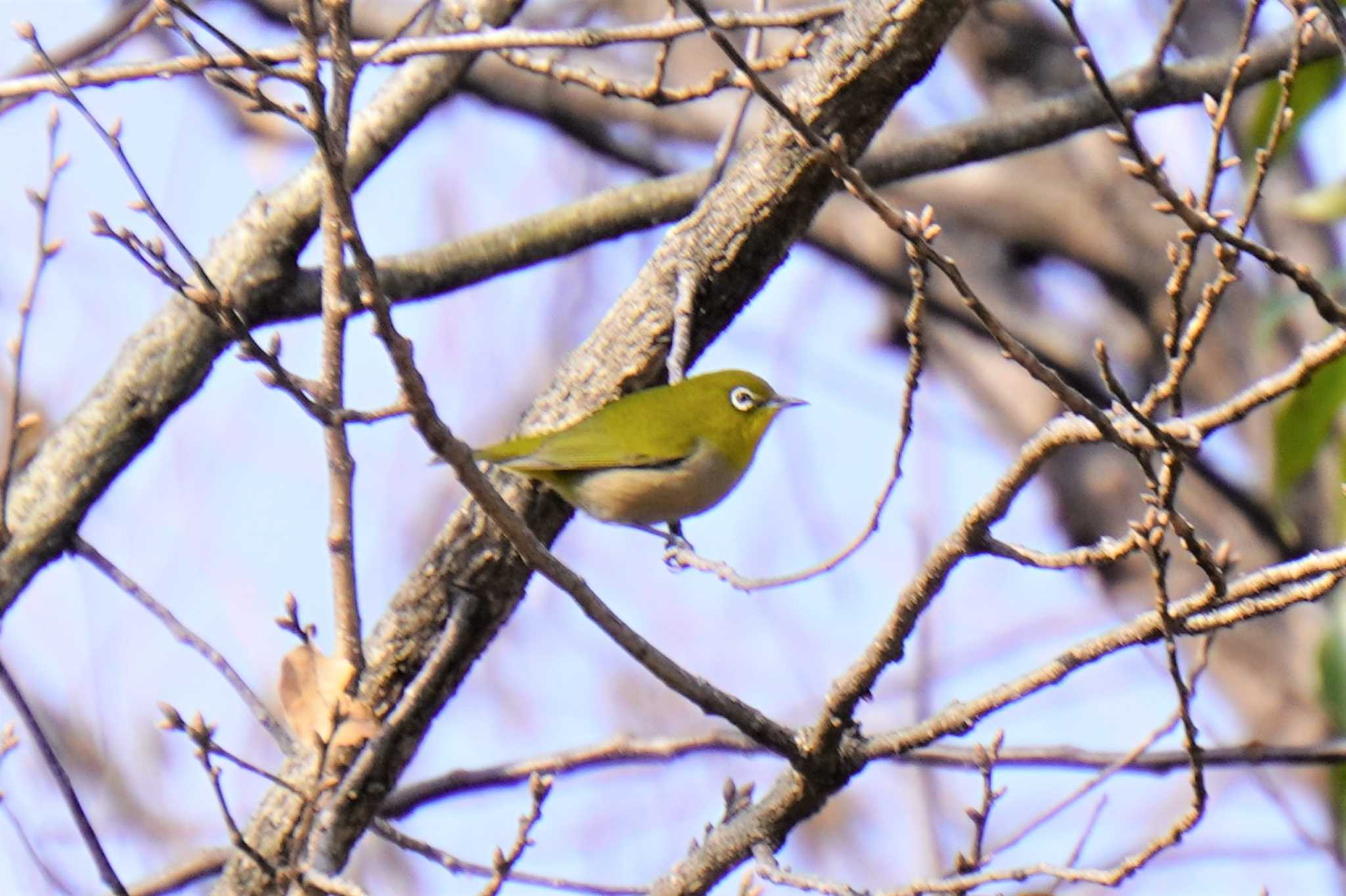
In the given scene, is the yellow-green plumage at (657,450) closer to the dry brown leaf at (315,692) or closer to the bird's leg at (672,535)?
the bird's leg at (672,535)

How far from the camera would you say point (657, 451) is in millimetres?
4430

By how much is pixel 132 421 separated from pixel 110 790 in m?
4.27

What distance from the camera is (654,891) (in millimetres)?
2973

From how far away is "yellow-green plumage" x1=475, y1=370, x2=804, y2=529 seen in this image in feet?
12.6

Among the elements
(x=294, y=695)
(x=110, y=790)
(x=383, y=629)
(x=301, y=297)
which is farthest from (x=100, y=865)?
(x=110, y=790)

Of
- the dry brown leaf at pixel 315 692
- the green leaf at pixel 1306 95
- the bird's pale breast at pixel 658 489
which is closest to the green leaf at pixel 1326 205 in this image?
the green leaf at pixel 1306 95

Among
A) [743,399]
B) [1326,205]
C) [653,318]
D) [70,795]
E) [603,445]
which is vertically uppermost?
[1326,205]

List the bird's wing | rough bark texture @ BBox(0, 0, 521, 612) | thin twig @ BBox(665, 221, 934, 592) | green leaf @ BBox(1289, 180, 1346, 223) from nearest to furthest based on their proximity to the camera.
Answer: thin twig @ BBox(665, 221, 934, 592), the bird's wing, rough bark texture @ BBox(0, 0, 521, 612), green leaf @ BBox(1289, 180, 1346, 223)

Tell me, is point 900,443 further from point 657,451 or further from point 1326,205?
point 1326,205

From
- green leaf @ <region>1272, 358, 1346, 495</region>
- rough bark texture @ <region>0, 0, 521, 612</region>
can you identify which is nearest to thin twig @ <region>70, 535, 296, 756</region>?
rough bark texture @ <region>0, 0, 521, 612</region>

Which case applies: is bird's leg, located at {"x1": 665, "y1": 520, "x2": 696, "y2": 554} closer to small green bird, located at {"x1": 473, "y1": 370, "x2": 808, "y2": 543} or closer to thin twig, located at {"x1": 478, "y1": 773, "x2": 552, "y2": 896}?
small green bird, located at {"x1": 473, "y1": 370, "x2": 808, "y2": 543}

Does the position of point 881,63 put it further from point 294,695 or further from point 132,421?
point 132,421

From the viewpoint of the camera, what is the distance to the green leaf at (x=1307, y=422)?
466 centimetres

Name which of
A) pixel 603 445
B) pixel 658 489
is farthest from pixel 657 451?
pixel 603 445
